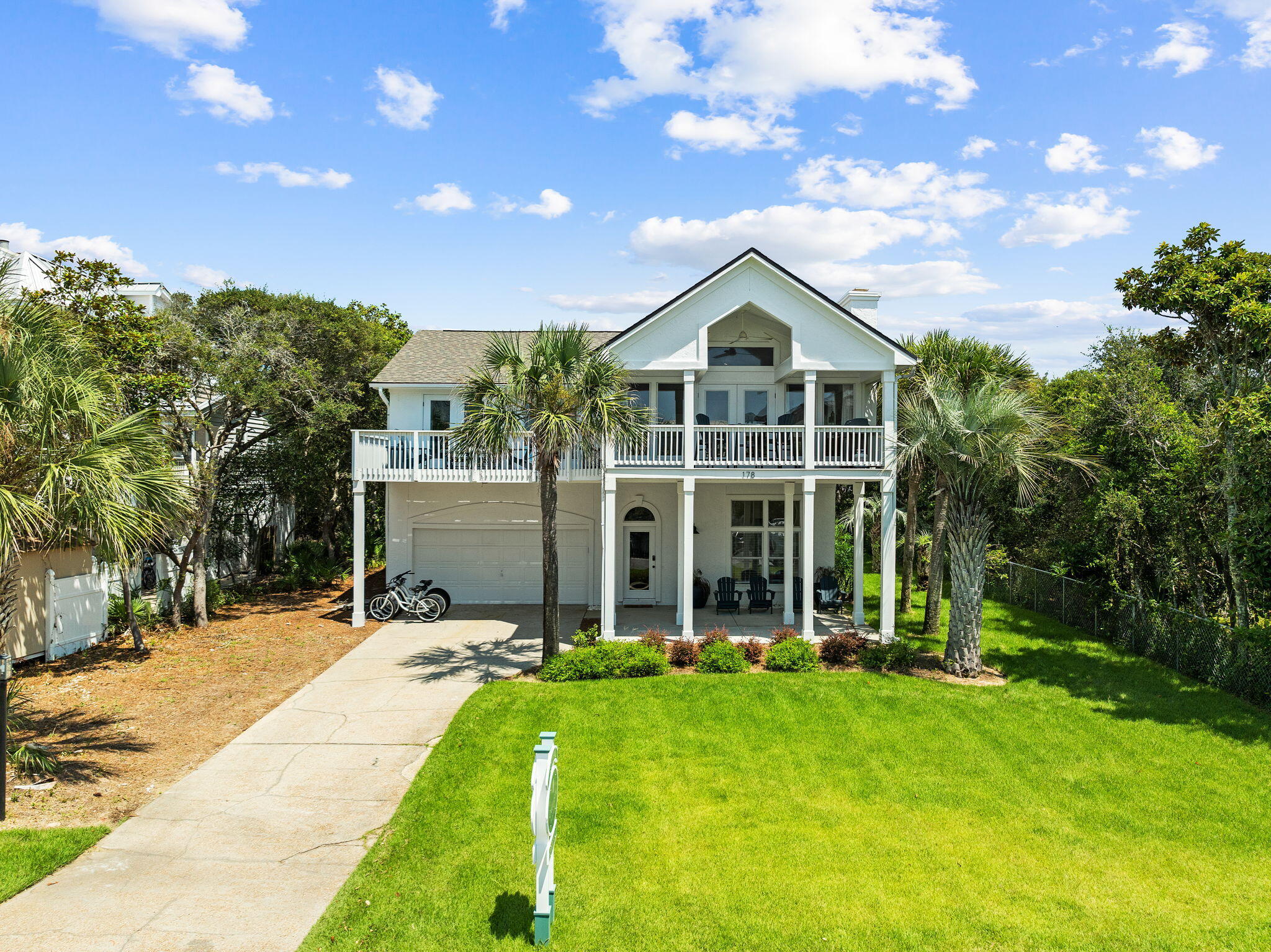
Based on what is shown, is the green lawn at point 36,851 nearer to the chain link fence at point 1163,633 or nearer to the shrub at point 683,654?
the shrub at point 683,654

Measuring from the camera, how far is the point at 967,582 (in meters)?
13.7

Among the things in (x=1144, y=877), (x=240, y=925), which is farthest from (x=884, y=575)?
(x=240, y=925)

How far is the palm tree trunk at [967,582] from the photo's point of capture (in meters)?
13.6

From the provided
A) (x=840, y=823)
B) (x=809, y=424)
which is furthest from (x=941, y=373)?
(x=840, y=823)

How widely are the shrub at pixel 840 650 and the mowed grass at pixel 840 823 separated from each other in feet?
4.29

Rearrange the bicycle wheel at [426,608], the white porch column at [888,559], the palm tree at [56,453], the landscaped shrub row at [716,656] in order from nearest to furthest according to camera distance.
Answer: the palm tree at [56,453]
the landscaped shrub row at [716,656]
the white porch column at [888,559]
the bicycle wheel at [426,608]

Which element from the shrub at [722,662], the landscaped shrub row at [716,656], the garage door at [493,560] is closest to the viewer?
the landscaped shrub row at [716,656]

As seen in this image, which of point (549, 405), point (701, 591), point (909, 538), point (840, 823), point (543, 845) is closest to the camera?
point (543, 845)

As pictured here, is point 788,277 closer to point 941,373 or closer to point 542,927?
point 941,373

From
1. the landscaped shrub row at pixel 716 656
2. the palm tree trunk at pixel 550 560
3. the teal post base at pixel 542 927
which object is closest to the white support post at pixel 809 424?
the landscaped shrub row at pixel 716 656

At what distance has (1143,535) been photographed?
610 inches

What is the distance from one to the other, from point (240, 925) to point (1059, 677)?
1285 cm

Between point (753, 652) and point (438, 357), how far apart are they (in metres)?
12.0

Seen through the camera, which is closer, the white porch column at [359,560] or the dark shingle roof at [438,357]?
the white porch column at [359,560]
